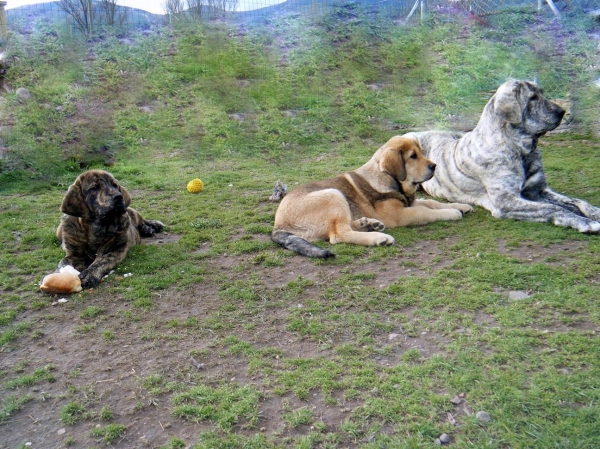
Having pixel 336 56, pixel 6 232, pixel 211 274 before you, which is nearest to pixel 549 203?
pixel 211 274

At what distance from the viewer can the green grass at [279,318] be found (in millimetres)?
3174

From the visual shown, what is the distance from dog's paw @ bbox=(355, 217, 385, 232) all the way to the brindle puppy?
9.09ft

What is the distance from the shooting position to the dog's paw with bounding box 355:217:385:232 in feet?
21.2

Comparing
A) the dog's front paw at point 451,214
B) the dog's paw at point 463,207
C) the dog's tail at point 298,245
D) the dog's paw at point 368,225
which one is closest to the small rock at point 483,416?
the dog's tail at point 298,245

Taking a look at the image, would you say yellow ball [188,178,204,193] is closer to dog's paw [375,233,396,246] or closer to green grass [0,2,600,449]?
green grass [0,2,600,449]

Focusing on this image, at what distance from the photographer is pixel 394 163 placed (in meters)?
6.73

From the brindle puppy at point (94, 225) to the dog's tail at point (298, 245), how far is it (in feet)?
5.96

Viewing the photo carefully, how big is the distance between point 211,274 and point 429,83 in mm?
11674

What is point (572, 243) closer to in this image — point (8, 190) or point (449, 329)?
A: point (449, 329)

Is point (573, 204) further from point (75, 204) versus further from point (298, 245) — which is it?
point (75, 204)

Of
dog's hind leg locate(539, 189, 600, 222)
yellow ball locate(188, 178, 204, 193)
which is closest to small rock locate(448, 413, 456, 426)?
dog's hind leg locate(539, 189, 600, 222)

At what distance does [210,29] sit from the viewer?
1675 centimetres

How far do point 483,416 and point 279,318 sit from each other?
79.5 inches

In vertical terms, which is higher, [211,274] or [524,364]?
[524,364]
